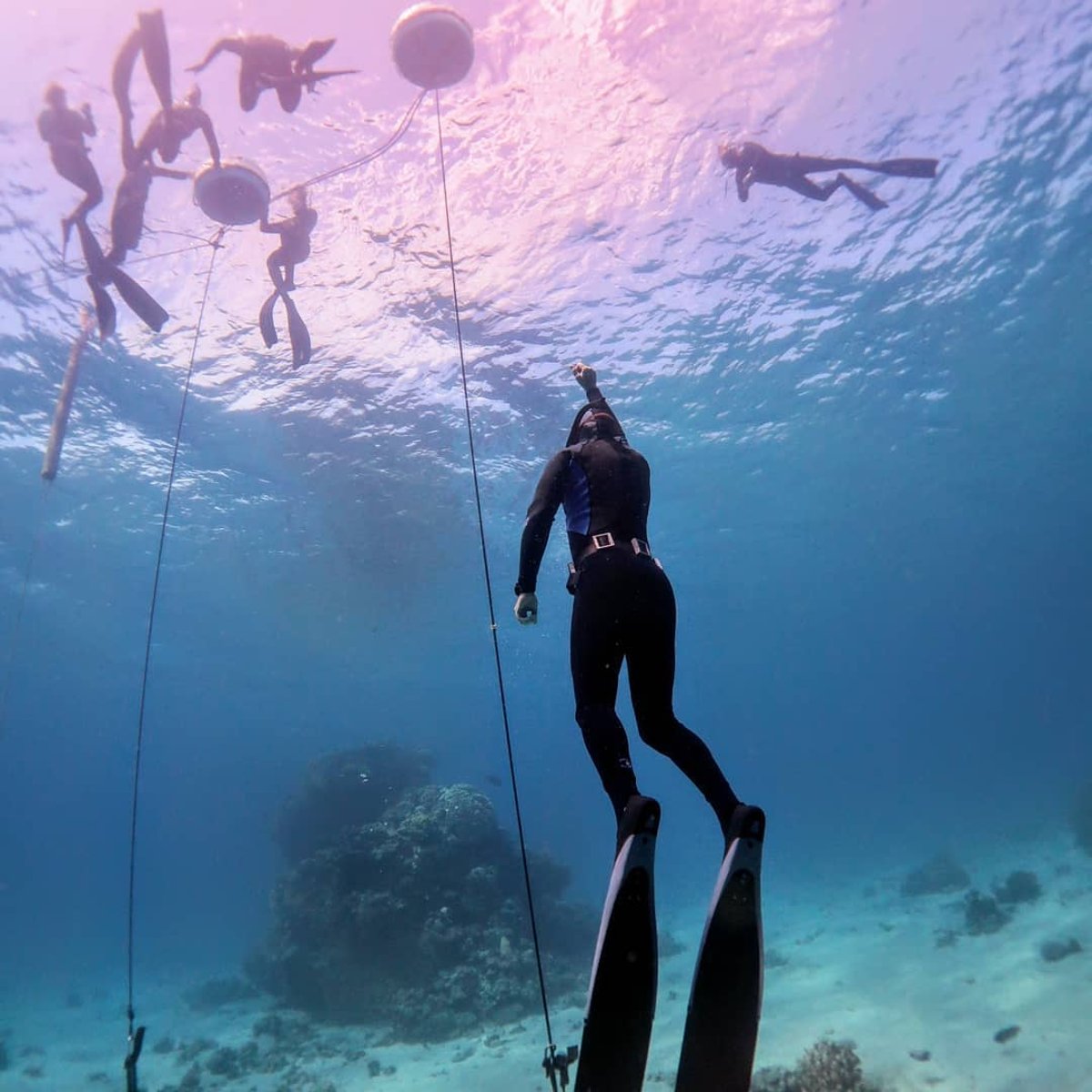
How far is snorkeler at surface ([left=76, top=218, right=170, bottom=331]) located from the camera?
880 centimetres

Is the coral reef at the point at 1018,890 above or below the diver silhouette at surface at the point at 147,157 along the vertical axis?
below

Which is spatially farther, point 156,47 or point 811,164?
point 811,164

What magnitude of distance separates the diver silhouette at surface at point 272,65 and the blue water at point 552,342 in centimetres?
318

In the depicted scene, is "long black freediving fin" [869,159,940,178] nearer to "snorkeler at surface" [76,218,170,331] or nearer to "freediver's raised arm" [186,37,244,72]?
"freediver's raised arm" [186,37,244,72]

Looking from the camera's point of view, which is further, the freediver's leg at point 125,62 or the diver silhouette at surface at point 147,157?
the diver silhouette at surface at point 147,157

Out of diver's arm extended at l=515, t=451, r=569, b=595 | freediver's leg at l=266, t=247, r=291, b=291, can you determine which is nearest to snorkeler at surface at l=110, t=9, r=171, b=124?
freediver's leg at l=266, t=247, r=291, b=291

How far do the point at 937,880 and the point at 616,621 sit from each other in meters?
26.8

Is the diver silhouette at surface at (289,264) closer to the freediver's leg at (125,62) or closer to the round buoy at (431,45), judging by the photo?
the freediver's leg at (125,62)

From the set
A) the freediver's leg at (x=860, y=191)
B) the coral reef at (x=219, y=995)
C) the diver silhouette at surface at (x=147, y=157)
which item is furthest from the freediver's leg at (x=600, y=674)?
the coral reef at (x=219, y=995)

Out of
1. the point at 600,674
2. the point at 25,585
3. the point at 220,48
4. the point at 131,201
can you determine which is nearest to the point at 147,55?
the point at 220,48

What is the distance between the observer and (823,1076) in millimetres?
8320

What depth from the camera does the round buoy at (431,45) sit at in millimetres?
7750

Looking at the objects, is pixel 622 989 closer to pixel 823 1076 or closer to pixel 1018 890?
pixel 823 1076

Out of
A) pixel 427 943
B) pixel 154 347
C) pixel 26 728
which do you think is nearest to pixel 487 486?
pixel 154 347
